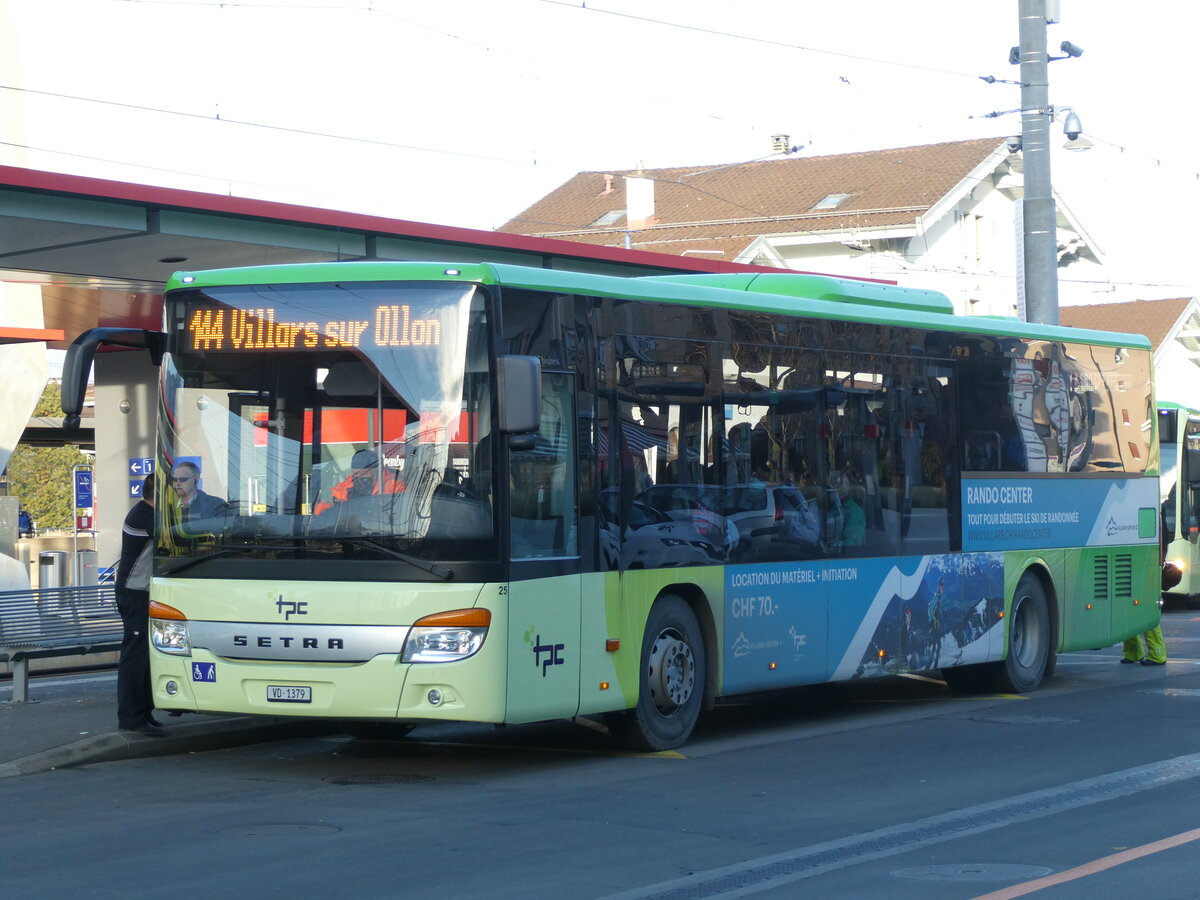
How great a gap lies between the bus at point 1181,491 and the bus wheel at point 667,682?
1783cm

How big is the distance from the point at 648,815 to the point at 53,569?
18.1 meters

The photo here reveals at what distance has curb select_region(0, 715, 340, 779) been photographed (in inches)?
411

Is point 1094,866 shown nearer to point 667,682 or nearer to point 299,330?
point 667,682

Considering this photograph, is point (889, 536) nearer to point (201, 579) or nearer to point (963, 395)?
point (963, 395)

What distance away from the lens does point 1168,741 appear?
37.2ft

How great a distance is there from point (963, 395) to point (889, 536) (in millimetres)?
1696

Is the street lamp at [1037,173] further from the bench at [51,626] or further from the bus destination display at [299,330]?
the bus destination display at [299,330]

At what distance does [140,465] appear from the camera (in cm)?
2355

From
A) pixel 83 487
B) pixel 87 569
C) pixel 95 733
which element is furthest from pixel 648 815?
pixel 83 487

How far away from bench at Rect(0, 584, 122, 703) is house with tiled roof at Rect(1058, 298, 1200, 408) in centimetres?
4764

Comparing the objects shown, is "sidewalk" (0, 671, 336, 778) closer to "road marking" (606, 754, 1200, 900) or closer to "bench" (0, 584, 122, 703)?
"bench" (0, 584, 122, 703)

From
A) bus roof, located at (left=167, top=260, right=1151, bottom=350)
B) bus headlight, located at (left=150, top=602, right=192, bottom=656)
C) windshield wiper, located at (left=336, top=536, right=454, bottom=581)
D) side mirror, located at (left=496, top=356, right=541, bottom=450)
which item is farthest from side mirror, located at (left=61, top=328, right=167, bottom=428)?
side mirror, located at (left=496, top=356, right=541, bottom=450)

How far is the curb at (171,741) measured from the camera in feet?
34.2

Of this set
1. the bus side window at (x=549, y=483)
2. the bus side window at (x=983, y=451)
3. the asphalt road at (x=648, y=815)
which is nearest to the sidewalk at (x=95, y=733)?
the asphalt road at (x=648, y=815)
